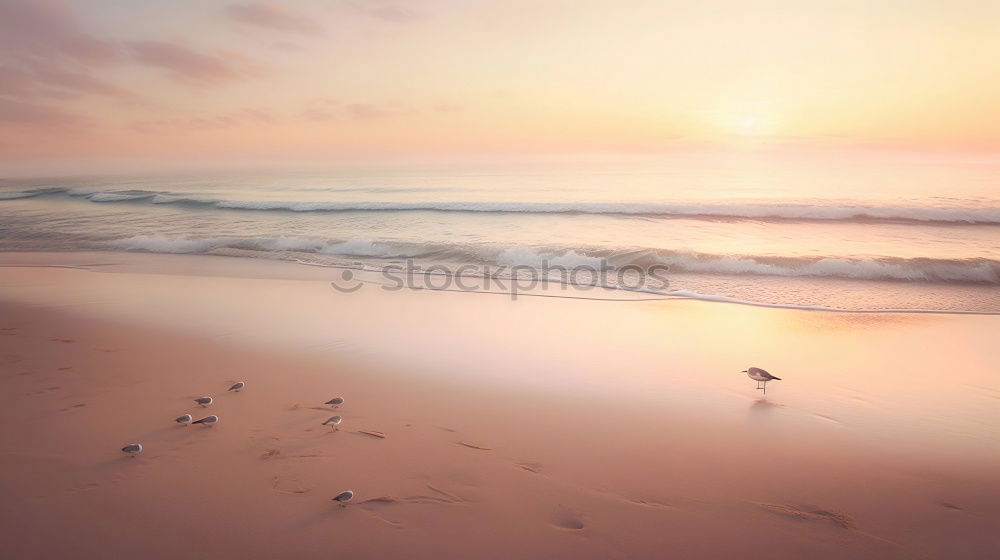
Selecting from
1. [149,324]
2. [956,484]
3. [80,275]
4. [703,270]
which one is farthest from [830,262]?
[80,275]

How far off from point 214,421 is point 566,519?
2.78 metres

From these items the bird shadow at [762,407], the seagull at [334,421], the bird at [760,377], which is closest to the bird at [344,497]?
the seagull at [334,421]

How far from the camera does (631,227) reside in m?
16.2

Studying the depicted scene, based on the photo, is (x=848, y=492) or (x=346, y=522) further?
(x=848, y=492)

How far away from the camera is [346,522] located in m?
2.84

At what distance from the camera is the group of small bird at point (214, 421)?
297cm

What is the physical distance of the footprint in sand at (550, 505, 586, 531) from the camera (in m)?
2.83

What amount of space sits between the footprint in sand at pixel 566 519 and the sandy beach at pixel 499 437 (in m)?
0.01

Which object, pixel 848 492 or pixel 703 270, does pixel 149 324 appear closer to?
pixel 848 492

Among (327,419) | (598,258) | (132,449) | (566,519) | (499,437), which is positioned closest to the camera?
(566,519)

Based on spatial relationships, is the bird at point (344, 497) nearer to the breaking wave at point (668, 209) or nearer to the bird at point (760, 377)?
the bird at point (760, 377)

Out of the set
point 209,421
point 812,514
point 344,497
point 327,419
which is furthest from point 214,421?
point 812,514

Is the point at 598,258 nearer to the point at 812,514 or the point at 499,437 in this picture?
the point at 499,437

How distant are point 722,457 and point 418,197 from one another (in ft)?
71.0
